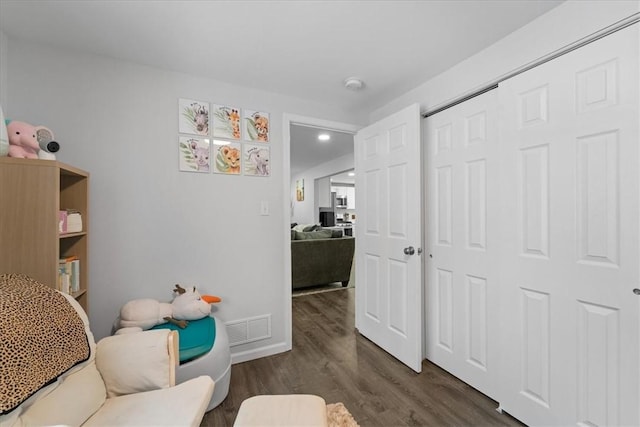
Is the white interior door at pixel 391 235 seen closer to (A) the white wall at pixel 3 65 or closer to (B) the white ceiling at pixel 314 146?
(B) the white ceiling at pixel 314 146

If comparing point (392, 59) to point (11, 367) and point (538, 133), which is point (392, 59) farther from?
point (11, 367)

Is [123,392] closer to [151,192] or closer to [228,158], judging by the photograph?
[151,192]

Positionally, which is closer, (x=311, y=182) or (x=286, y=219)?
(x=286, y=219)

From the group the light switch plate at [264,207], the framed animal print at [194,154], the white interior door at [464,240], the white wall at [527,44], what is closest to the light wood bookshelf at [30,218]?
the framed animal print at [194,154]

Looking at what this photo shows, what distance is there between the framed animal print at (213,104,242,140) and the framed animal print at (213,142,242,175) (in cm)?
8

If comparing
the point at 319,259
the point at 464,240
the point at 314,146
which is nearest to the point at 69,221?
the point at 464,240

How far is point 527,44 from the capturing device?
1558mm

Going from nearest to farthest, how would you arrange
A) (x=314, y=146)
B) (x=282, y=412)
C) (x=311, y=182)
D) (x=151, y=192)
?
(x=282, y=412) → (x=151, y=192) → (x=314, y=146) → (x=311, y=182)

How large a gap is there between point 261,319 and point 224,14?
2.15 m

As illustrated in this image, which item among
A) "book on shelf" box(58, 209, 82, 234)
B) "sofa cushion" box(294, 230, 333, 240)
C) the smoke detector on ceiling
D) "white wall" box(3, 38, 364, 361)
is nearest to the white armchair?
"book on shelf" box(58, 209, 82, 234)

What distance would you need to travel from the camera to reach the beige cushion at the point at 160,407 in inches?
39.9

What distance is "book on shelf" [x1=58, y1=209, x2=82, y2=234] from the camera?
1477 mm

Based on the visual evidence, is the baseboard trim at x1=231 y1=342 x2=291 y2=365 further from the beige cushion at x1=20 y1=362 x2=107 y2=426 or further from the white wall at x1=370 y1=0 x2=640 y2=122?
the white wall at x1=370 y1=0 x2=640 y2=122

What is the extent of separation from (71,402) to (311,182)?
21.7ft
